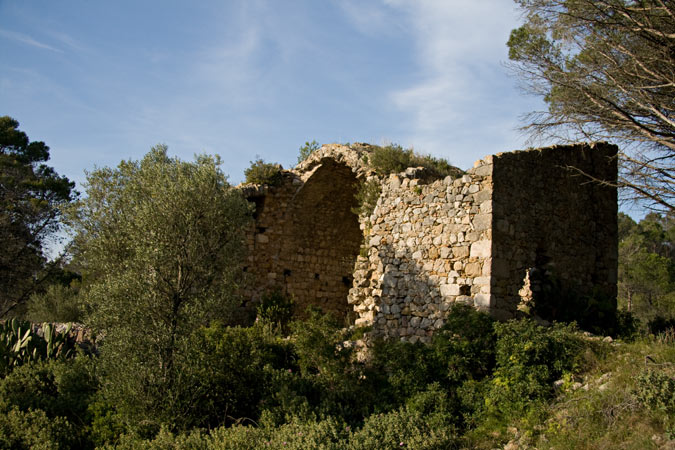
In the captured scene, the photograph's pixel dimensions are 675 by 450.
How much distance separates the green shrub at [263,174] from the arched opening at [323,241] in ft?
2.77

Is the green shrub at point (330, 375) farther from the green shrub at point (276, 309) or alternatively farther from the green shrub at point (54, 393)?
the green shrub at point (276, 309)

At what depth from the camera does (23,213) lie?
73.0 ft

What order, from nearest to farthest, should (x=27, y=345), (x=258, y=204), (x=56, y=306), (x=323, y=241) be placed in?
1. (x=27, y=345)
2. (x=258, y=204)
3. (x=323, y=241)
4. (x=56, y=306)

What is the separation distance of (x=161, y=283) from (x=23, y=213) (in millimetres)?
16499

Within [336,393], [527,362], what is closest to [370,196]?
[336,393]

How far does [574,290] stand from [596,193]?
7.69ft

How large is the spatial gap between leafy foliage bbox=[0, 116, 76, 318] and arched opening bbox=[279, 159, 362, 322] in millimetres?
9644

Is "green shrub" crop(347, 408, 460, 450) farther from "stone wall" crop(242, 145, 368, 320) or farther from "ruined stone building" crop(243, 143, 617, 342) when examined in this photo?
"stone wall" crop(242, 145, 368, 320)

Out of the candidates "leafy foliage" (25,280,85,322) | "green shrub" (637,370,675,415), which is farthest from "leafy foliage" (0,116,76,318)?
"green shrub" (637,370,675,415)

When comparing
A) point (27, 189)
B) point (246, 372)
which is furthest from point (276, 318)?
Answer: point (27, 189)

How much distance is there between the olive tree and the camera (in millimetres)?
8969

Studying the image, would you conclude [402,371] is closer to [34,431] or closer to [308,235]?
[34,431]

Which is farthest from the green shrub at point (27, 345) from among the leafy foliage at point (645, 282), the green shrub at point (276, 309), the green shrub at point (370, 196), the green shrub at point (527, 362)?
the leafy foliage at point (645, 282)

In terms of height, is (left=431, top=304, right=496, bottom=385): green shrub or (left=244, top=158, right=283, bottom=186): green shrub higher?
(left=244, top=158, right=283, bottom=186): green shrub
